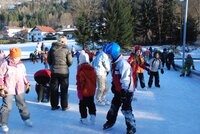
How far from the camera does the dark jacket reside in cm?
394

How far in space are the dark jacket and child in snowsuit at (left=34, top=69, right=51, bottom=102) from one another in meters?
0.91

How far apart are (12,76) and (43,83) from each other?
65.9 inches

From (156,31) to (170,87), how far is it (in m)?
27.4

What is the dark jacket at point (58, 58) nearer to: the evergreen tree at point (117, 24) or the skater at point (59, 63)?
the skater at point (59, 63)

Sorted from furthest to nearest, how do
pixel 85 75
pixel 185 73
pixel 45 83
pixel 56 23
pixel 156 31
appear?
pixel 56 23, pixel 156 31, pixel 185 73, pixel 45 83, pixel 85 75

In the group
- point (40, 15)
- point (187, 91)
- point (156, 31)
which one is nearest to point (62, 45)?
point (187, 91)

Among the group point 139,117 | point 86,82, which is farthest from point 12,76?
point 139,117

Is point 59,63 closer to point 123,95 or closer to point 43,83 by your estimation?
point 43,83

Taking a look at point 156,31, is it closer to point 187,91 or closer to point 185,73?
point 185,73

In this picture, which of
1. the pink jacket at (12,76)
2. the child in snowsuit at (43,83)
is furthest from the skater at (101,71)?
the pink jacket at (12,76)

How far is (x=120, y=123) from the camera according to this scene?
3688 millimetres

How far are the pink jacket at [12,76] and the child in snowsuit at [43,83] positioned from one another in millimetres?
1518

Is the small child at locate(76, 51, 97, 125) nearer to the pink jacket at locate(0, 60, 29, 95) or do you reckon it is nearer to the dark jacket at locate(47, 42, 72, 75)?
the dark jacket at locate(47, 42, 72, 75)

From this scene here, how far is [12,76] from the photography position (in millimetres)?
3180
